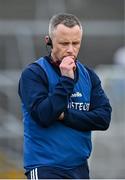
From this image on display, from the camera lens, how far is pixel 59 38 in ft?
17.1

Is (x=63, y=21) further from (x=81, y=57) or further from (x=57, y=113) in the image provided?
(x=81, y=57)

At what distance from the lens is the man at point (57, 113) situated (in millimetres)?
5105

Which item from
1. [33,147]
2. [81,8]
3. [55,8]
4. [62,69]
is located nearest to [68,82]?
[62,69]

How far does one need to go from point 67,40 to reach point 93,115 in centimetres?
53

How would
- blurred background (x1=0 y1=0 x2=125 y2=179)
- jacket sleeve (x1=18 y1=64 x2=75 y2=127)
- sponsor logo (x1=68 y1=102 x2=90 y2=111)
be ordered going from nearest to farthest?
jacket sleeve (x1=18 y1=64 x2=75 y2=127) < sponsor logo (x1=68 y1=102 x2=90 y2=111) < blurred background (x1=0 y1=0 x2=125 y2=179)

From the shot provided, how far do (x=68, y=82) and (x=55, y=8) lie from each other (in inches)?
450

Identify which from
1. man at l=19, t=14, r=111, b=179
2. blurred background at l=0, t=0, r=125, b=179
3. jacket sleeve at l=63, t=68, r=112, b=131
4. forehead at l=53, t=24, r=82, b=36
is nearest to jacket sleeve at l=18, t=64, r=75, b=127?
man at l=19, t=14, r=111, b=179

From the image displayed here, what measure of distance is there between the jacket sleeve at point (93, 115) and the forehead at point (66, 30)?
410 millimetres

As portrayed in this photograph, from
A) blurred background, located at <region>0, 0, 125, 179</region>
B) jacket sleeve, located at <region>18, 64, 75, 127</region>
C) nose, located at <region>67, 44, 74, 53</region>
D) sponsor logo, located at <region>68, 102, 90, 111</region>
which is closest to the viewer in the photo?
jacket sleeve, located at <region>18, 64, 75, 127</region>

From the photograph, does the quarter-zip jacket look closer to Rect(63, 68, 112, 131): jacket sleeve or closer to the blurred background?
Rect(63, 68, 112, 131): jacket sleeve

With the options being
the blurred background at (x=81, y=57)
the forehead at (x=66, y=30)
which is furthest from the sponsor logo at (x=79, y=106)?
the blurred background at (x=81, y=57)

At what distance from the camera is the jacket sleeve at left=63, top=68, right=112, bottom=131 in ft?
17.2

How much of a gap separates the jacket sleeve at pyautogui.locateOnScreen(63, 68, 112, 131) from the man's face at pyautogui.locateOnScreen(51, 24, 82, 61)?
1.17 ft

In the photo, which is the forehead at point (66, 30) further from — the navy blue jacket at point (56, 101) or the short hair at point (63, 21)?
the navy blue jacket at point (56, 101)
